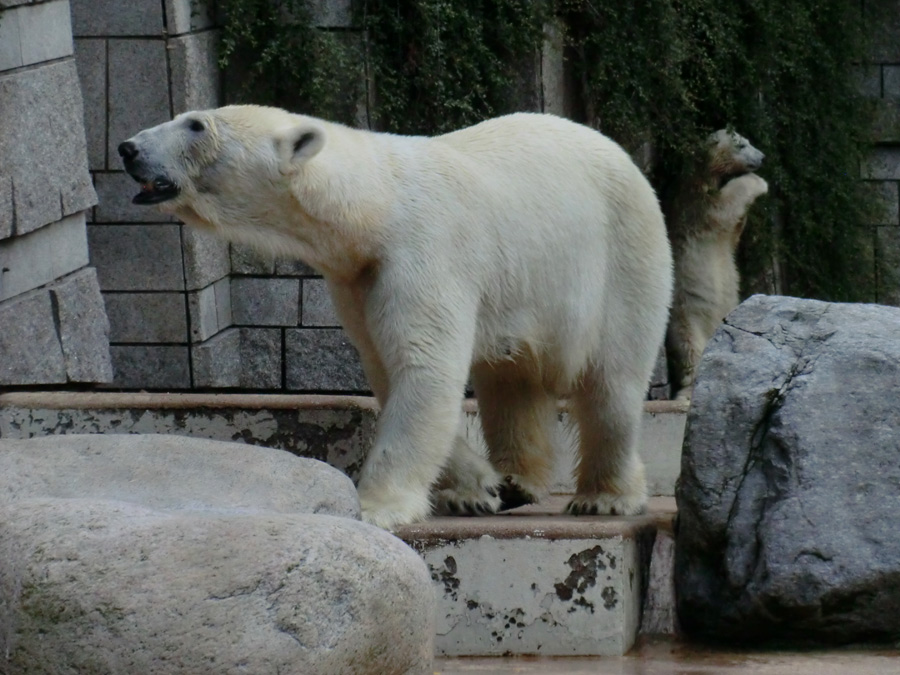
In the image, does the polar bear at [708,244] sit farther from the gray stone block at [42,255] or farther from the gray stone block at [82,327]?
the gray stone block at [42,255]

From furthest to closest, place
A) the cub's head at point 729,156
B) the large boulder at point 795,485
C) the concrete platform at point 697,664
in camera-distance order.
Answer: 1. the cub's head at point 729,156
2. the large boulder at point 795,485
3. the concrete platform at point 697,664

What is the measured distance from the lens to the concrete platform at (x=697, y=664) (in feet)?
13.3

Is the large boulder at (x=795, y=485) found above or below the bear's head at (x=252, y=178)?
below

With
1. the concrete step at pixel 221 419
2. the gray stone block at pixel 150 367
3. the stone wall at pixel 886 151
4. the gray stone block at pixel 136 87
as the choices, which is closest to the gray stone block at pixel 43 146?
the concrete step at pixel 221 419

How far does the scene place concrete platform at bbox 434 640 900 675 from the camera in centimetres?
405

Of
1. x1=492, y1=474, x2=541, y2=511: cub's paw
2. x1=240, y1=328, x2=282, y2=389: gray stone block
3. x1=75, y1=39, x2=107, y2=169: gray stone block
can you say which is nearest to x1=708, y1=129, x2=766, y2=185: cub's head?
x1=240, y1=328, x2=282, y2=389: gray stone block

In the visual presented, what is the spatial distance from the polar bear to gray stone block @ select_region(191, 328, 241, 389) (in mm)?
2524

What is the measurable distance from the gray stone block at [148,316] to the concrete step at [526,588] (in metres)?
2.99

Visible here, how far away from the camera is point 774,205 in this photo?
9.15 m

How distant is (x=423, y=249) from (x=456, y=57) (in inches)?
123

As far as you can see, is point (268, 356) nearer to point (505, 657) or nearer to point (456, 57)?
point (456, 57)

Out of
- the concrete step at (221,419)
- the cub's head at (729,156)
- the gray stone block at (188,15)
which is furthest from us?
the cub's head at (729,156)

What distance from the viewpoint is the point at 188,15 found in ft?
22.5

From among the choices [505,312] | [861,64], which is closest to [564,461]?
[505,312]
